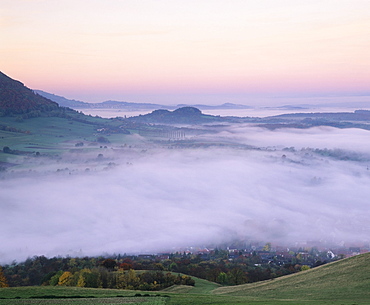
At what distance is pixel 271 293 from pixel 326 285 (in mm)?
3959

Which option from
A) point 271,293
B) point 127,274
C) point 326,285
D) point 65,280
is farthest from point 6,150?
point 326,285

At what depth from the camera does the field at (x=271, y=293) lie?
27.6 metres

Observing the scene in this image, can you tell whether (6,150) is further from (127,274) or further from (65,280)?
(65,280)

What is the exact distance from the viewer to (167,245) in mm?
119375

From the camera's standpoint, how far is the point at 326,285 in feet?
108

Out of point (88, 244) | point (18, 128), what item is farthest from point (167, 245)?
point (18, 128)

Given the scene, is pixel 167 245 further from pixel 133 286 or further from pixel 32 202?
pixel 133 286

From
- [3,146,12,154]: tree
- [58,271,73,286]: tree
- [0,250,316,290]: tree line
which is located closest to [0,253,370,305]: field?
[0,250,316,290]: tree line

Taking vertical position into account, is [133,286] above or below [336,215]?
above

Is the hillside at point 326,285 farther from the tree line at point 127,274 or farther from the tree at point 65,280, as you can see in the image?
the tree at point 65,280

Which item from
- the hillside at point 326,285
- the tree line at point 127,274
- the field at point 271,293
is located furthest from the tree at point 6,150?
the hillside at point 326,285

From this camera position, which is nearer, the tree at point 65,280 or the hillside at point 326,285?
the hillside at point 326,285

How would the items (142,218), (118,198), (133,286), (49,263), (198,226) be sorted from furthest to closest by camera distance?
(118,198)
(142,218)
(198,226)
(49,263)
(133,286)

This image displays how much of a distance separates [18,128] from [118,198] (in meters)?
53.8
